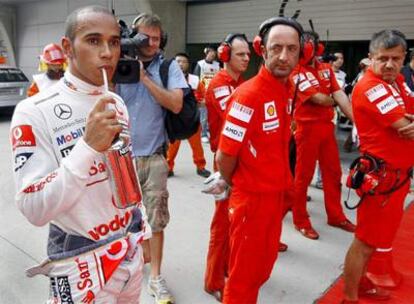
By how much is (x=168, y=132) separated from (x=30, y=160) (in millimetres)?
1560

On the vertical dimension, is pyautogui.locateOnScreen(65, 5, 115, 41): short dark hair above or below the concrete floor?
above

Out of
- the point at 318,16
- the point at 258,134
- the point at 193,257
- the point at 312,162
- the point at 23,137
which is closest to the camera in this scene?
the point at 23,137

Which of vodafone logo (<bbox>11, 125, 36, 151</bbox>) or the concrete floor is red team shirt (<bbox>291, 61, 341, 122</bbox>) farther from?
vodafone logo (<bbox>11, 125, 36, 151</bbox>)

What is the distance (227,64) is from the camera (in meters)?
2.97

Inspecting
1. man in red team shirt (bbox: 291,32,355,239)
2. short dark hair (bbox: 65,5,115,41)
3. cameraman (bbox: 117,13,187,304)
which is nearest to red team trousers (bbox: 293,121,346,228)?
man in red team shirt (bbox: 291,32,355,239)

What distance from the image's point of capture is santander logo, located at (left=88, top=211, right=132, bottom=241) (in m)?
1.36

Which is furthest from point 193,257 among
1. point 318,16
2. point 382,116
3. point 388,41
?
point 318,16

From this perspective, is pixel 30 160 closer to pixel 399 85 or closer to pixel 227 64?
pixel 227 64

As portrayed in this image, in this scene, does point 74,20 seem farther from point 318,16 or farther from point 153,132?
point 318,16

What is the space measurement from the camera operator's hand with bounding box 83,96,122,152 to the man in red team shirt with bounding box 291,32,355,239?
292 centimetres

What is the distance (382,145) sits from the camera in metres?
2.42

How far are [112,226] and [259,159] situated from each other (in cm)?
90

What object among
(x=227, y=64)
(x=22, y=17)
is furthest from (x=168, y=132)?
(x=22, y=17)

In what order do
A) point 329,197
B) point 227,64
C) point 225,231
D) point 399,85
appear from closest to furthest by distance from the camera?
1. point 399,85
2. point 225,231
3. point 227,64
4. point 329,197
